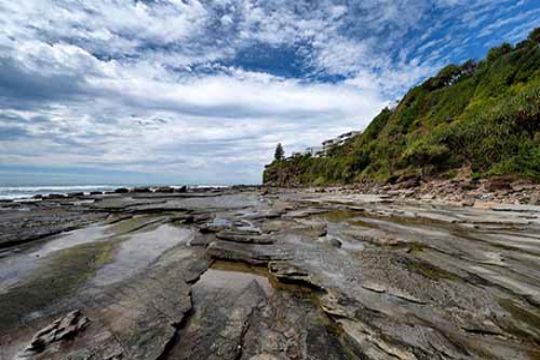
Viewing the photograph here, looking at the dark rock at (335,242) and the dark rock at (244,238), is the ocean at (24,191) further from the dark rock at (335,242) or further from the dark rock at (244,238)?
the dark rock at (335,242)

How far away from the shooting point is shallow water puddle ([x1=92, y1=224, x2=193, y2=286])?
19.5 feet

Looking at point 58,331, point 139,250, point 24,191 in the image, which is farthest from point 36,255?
point 24,191

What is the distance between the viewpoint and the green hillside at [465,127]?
21.8 meters

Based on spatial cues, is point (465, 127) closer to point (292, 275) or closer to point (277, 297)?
point (292, 275)

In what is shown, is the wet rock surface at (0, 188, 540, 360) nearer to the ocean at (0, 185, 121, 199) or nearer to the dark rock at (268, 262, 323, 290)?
the dark rock at (268, 262, 323, 290)

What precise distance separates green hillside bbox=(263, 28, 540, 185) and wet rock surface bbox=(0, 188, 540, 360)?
58.8 ft

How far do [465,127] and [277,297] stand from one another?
33167 millimetres

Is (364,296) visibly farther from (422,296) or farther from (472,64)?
(472,64)

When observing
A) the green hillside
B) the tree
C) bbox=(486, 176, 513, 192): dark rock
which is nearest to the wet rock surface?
bbox=(486, 176, 513, 192): dark rock

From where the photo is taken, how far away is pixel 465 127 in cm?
2825

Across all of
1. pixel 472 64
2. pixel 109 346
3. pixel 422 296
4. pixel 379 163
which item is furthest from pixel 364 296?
pixel 472 64

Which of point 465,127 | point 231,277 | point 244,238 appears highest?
point 465,127

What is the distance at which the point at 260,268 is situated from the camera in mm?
6391

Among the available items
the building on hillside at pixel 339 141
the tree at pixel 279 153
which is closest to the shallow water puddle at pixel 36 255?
the building on hillside at pixel 339 141
